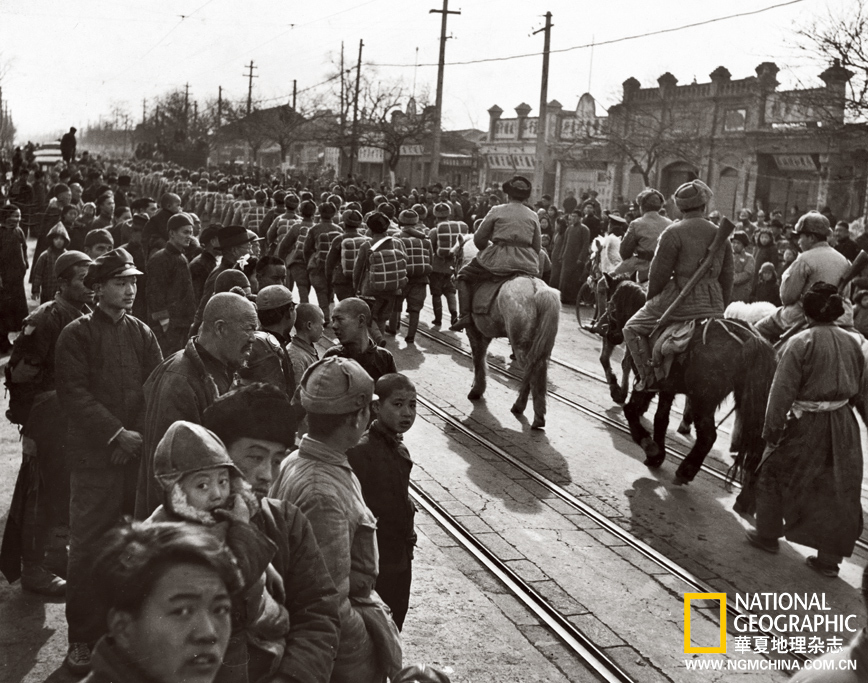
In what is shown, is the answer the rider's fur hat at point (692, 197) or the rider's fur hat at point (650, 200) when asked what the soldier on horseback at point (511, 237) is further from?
the rider's fur hat at point (692, 197)

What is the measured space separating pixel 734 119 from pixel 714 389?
77.8 feet

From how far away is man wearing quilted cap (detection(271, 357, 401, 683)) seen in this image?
3096 mm

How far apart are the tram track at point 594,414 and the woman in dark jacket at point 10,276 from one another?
5946mm

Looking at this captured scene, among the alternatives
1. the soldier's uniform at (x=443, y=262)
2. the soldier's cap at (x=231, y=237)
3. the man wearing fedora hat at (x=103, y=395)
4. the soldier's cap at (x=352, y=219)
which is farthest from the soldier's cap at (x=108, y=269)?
the soldier's uniform at (x=443, y=262)

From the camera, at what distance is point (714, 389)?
328 inches

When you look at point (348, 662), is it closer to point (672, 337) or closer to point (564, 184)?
point (672, 337)

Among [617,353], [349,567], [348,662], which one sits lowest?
[617,353]

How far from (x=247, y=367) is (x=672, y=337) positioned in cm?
469

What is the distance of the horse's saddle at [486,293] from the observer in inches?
426

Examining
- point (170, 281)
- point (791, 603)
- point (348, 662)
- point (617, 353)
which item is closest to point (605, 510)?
point (791, 603)

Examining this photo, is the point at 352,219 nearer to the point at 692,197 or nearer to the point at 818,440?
the point at 692,197

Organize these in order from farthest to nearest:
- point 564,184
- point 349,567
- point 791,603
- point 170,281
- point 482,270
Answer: point 564,184
point 482,270
point 170,281
point 791,603
point 349,567

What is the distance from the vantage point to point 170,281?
8508 mm

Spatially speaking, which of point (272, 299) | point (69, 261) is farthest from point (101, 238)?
point (272, 299)
